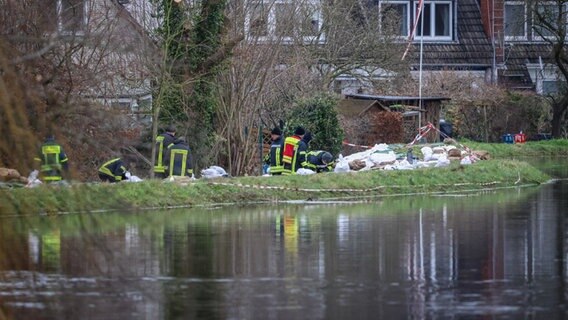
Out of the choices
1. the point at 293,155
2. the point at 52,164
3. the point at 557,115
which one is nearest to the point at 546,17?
the point at 557,115

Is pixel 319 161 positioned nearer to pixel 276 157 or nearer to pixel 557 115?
pixel 276 157

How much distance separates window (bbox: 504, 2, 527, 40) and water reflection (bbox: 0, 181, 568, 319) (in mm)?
31322

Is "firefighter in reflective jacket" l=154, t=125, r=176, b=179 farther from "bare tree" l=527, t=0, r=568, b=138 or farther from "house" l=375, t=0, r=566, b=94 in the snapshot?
"house" l=375, t=0, r=566, b=94

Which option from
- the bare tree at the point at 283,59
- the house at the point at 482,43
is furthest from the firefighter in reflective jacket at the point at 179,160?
the house at the point at 482,43

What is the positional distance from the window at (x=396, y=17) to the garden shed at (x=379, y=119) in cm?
840

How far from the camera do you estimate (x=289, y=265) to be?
13500mm

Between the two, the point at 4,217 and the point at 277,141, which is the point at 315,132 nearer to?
the point at 277,141

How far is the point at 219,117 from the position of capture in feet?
94.3

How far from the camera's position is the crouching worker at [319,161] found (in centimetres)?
2736

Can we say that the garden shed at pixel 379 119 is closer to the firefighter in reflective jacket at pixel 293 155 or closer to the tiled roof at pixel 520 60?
the firefighter in reflective jacket at pixel 293 155

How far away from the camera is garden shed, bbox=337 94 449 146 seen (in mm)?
36156

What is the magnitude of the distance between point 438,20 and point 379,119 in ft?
69.9

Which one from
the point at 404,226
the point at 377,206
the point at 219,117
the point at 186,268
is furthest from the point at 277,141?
the point at 186,268

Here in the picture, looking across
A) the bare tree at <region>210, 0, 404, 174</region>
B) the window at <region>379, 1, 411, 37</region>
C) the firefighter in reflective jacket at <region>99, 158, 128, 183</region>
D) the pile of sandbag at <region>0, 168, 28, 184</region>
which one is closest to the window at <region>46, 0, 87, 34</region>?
the pile of sandbag at <region>0, 168, 28, 184</region>
